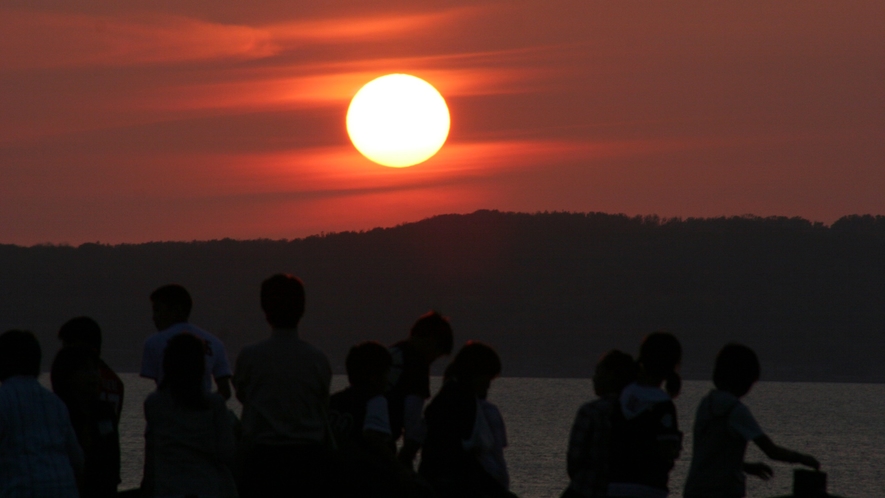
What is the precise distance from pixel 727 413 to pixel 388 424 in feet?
5.87

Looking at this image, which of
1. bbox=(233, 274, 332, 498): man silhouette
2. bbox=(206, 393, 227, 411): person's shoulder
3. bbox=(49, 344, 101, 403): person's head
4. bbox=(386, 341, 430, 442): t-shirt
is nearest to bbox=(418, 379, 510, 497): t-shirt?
bbox=(386, 341, 430, 442): t-shirt

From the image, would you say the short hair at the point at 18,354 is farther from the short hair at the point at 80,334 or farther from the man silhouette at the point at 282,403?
the short hair at the point at 80,334

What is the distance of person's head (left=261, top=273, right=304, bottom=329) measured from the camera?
5.59m

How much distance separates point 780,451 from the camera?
5.75 metres

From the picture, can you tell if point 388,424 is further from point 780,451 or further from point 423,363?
point 780,451

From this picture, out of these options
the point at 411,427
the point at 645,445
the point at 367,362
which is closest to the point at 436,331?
the point at 411,427

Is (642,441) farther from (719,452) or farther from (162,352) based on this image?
(162,352)

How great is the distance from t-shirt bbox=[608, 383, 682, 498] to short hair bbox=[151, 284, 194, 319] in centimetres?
281

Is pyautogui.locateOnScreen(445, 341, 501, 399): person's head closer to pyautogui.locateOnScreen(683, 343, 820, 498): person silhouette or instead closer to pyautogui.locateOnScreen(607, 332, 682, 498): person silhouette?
pyautogui.locateOnScreen(607, 332, 682, 498): person silhouette

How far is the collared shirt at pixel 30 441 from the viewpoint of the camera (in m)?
5.45

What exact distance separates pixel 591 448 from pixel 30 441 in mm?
3077

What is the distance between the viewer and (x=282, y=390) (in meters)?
5.59

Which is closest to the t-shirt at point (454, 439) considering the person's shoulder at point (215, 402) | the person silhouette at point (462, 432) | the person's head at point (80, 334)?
the person silhouette at point (462, 432)

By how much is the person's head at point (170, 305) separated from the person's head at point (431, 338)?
5.05 feet
